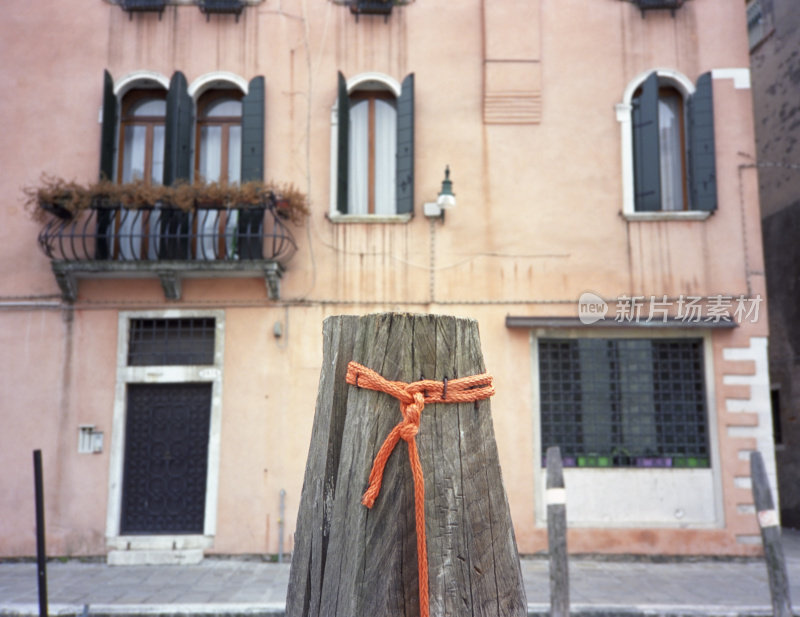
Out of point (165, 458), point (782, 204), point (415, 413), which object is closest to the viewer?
point (415, 413)

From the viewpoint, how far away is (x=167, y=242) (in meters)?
8.80

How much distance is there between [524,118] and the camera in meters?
9.30

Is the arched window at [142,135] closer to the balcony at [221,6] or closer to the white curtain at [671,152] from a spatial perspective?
the balcony at [221,6]

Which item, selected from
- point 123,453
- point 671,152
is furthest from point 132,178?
point 671,152

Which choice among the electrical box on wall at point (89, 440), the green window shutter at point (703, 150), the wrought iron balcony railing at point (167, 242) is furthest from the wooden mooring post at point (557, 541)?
the electrical box on wall at point (89, 440)

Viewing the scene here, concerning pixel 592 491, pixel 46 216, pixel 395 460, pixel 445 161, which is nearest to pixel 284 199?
pixel 445 161

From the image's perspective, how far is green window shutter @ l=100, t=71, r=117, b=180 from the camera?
9.05 m

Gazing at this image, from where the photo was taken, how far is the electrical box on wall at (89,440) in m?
8.71

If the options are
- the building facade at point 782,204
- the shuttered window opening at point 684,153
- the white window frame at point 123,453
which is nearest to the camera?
the white window frame at point 123,453

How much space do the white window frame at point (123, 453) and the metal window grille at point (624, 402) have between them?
4.23m

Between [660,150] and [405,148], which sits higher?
[660,150]

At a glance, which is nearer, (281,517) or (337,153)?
(281,517)

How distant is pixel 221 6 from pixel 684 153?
668 cm

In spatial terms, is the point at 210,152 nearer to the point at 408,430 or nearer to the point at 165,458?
the point at 165,458
